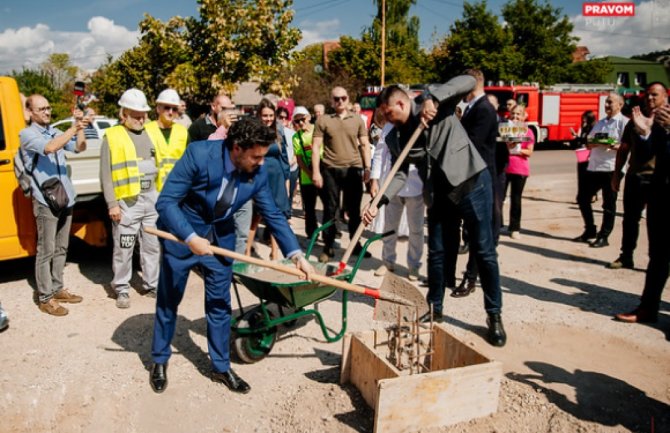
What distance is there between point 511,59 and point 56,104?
81.7ft

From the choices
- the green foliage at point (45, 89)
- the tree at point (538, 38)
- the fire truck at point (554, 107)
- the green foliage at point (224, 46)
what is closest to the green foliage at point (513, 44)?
the tree at point (538, 38)

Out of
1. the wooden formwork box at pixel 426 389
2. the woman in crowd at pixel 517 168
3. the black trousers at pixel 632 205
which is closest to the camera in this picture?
the wooden formwork box at pixel 426 389

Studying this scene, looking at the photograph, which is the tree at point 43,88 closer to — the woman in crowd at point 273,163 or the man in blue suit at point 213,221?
the woman in crowd at point 273,163

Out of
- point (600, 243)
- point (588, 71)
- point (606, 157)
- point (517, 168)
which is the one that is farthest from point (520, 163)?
point (588, 71)

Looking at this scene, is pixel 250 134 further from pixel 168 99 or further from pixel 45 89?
pixel 45 89

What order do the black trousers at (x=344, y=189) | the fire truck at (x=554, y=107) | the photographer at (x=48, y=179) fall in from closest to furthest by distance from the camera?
the photographer at (x=48, y=179) < the black trousers at (x=344, y=189) < the fire truck at (x=554, y=107)

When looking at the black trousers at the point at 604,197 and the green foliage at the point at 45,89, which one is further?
the green foliage at the point at 45,89

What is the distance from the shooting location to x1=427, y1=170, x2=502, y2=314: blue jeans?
4441mm

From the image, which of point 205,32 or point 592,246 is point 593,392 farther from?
point 205,32

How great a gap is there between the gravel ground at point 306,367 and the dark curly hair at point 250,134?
1.74m

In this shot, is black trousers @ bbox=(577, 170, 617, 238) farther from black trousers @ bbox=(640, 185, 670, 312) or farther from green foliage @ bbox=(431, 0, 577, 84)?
green foliage @ bbox=(431, 0, 577, 84)

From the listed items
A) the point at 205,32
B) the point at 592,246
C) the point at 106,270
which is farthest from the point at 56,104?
the point at 592,246

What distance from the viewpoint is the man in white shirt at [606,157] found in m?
7.31

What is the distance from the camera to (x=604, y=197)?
24.5 ft
